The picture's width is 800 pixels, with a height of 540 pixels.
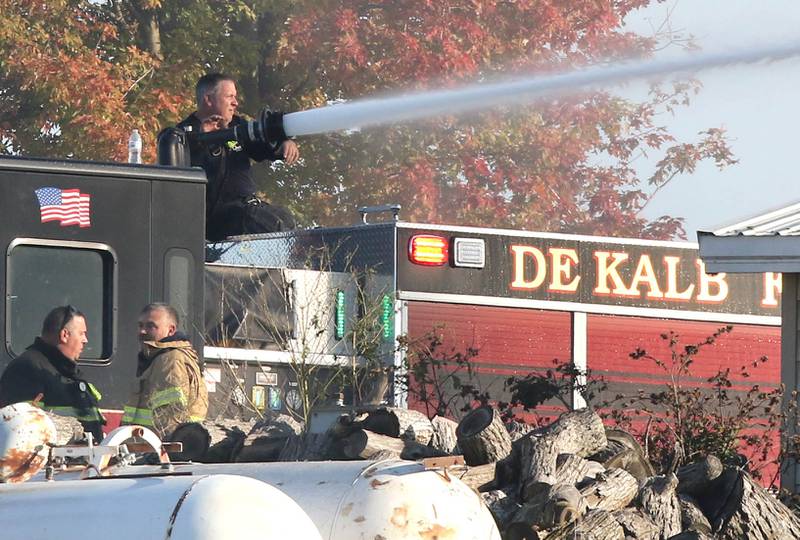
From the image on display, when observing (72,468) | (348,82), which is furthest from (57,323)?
(348,82)

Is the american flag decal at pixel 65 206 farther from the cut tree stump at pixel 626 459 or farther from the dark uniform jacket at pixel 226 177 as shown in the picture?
the cut tree stump at pixel 626 459

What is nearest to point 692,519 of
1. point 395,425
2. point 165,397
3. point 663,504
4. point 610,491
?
point 663,504

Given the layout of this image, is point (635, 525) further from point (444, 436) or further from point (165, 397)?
point (165, 397)

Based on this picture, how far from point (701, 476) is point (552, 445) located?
3.38ft

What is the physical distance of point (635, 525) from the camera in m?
8.00

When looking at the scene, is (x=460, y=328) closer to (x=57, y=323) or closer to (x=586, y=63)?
(x=57, y=323)

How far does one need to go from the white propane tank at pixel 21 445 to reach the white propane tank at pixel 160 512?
0.74 m

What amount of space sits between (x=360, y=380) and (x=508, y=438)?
91.4 inches

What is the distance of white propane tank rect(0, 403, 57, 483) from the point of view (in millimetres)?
6039

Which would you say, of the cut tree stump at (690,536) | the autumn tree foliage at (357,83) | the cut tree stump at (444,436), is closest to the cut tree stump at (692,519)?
the cut tree stump at (690,536)

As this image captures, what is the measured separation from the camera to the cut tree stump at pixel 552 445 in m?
8.11

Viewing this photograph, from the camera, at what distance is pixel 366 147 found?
62.4ft

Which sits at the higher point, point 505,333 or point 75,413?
point 505,333

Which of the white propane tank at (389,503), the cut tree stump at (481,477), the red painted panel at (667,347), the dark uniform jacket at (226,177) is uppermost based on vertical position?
the dark uniform jacket at (226,177)
